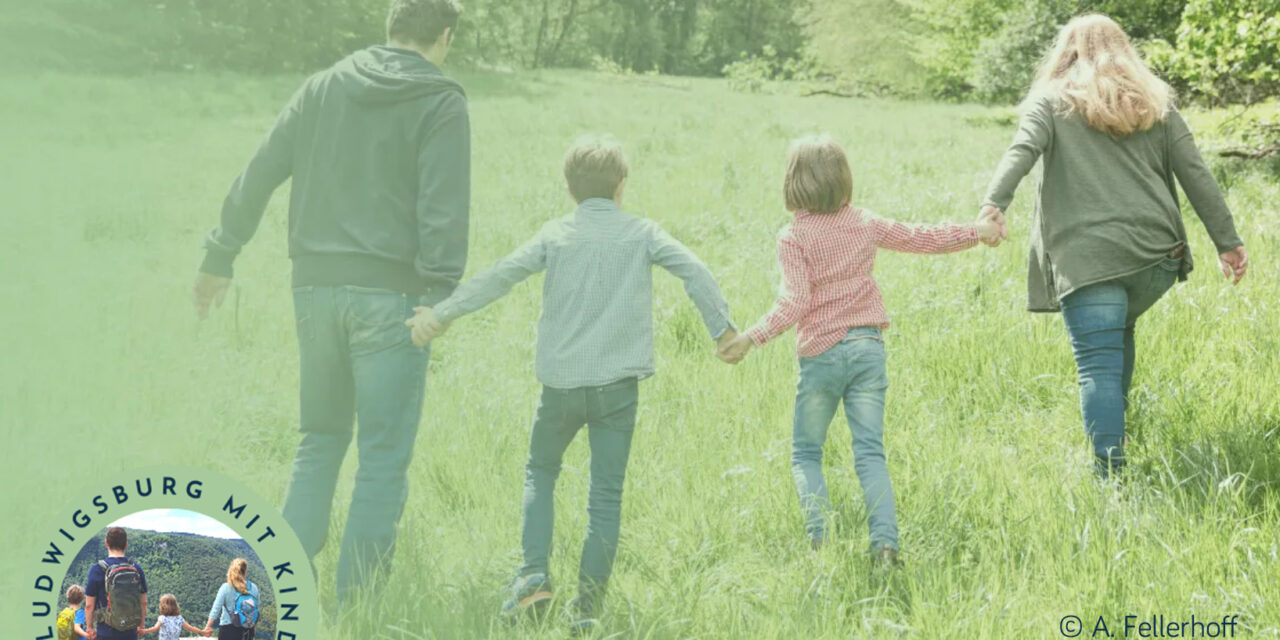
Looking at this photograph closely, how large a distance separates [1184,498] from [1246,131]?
490 inches

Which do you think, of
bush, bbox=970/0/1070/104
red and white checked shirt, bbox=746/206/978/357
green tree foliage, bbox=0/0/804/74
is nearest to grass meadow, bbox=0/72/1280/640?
red and white checked shirt, bbox=746/206/978/357

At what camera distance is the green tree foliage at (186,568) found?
10.9 ft

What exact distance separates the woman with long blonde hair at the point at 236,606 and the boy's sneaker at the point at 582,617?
39.4 inches

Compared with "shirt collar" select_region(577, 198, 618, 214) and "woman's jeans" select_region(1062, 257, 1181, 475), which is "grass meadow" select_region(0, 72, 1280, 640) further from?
"shirt collar" select_region(577, 198, 618, 214)

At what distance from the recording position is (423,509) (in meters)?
4.74

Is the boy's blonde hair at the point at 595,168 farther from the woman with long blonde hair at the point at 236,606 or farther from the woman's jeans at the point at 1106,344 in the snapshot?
the woman's jeans at the point at 1106,344

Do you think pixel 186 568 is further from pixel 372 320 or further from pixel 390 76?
pixel 390 76

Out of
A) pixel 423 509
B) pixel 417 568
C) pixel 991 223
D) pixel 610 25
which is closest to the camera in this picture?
pixel 417 568

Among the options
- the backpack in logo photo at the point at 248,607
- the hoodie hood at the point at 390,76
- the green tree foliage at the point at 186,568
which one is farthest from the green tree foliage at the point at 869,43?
the backpack in logo photo at the point at 248,607

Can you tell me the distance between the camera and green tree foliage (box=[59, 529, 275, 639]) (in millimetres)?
3320

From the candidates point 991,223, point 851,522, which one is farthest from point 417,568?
point 991,223

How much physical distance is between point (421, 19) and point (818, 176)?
151 cm

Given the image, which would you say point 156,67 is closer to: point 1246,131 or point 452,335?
point 452,335

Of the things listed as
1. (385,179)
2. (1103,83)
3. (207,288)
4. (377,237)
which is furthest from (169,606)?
(1103,83)
